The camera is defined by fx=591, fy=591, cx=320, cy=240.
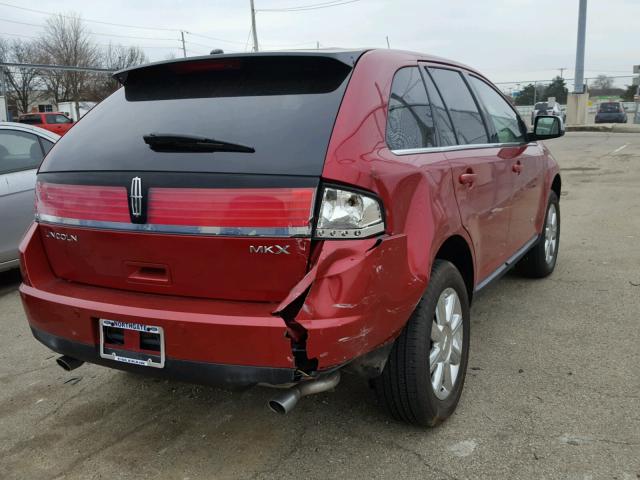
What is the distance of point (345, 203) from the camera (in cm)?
217

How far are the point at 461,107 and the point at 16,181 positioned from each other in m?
4.14

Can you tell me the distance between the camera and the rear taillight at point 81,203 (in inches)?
94.1

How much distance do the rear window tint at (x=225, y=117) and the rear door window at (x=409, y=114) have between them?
11.9 inches

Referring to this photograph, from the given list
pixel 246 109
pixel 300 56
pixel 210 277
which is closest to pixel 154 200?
pixel 210 277

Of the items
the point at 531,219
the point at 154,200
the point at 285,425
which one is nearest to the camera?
the point at 154,200

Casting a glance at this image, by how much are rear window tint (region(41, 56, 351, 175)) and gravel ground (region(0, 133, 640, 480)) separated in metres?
1.29

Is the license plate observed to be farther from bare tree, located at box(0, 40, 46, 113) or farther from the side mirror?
bare tree, located at box(0, 40, 46, 113)

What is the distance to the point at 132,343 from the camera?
2.35 meters

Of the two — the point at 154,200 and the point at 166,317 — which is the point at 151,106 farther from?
the point at 166,317

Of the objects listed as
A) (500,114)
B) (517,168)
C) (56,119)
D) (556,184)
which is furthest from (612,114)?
(517,168)

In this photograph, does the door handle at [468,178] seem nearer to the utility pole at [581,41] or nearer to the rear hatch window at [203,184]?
the rear hatch window at [203,184]

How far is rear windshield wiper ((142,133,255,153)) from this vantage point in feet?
7.46

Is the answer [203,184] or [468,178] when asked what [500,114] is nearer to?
[468,178]

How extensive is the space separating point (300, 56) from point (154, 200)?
837mm
